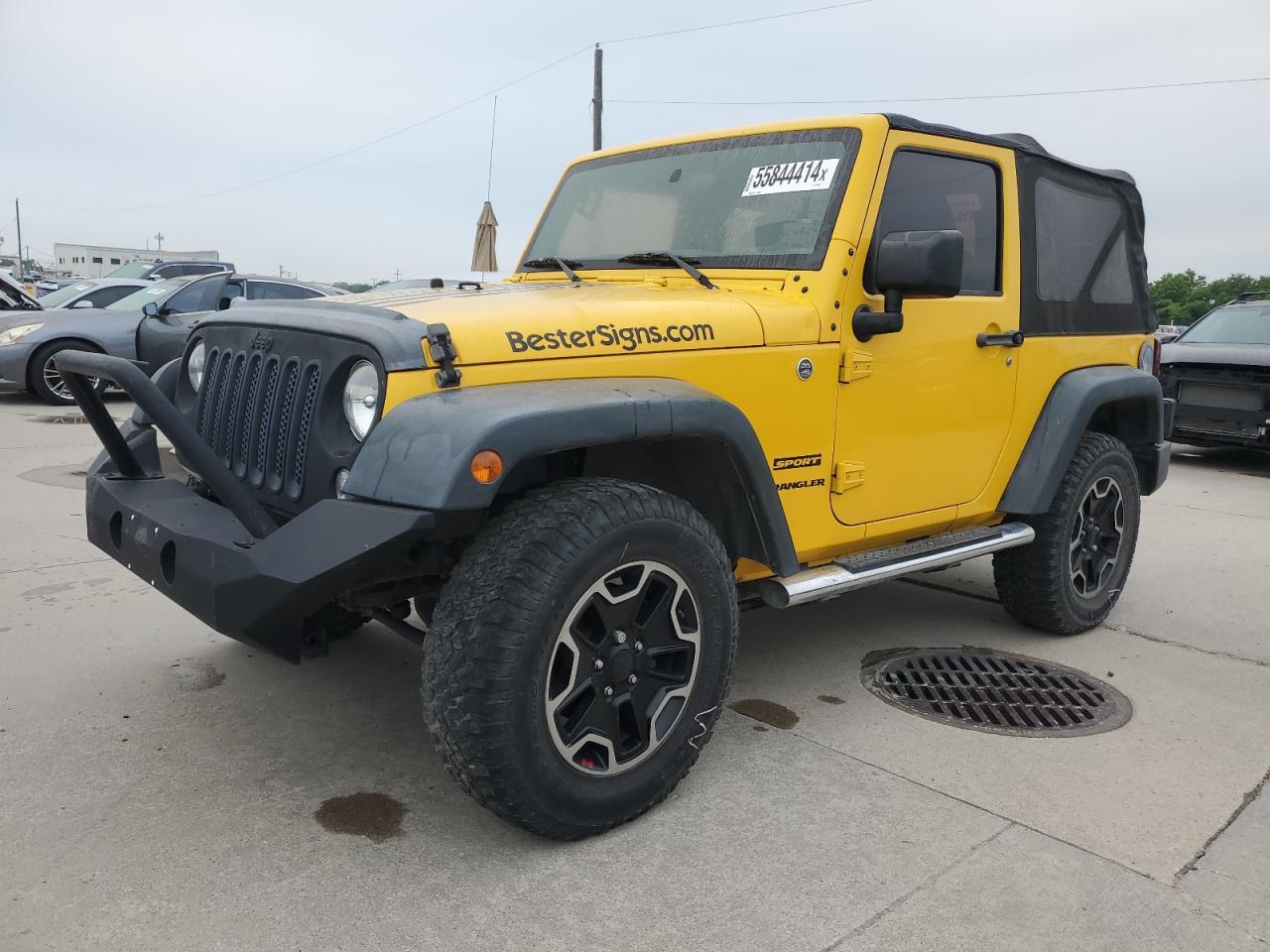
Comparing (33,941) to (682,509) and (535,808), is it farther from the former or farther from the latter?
(682,509)

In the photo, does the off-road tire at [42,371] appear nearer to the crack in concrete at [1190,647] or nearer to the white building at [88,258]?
the crack in concrete at [1190,647]

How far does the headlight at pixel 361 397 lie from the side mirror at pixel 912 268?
5.14 ft

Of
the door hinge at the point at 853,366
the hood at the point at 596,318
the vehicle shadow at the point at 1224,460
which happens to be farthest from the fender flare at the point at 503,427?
the vehicle shadow at the point at 1224,460

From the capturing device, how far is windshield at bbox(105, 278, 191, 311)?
11992 mm

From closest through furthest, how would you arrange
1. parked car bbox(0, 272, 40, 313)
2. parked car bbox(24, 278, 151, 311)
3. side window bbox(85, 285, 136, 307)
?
parked car bbox(24, 278, 151, 311) → side window bbox(85, 285, 136, 307) → parked car bbox(0, 272, 40, 313)

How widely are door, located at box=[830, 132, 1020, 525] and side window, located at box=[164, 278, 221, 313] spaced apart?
9.90m

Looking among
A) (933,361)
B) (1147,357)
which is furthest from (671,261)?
(1147,357)

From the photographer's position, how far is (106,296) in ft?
41.6

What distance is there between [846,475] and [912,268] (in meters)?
0.70

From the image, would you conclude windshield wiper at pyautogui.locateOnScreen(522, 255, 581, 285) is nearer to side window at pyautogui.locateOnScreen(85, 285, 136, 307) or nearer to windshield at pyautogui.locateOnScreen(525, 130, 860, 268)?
windshield at pyautogui.locateOnScreen(525, 130, 860, 268)

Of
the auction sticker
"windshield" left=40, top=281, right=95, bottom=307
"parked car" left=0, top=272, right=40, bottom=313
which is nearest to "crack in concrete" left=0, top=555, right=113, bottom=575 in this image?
the auction sticker

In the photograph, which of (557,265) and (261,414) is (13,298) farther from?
(261,414)

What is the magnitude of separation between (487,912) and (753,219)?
92.5 inches

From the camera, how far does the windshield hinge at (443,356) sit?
2504 millimetres
